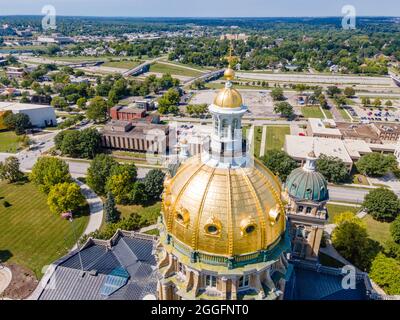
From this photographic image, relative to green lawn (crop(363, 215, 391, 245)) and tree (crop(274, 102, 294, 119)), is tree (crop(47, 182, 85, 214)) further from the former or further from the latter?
tree (crop(274, 102, 294, 119))

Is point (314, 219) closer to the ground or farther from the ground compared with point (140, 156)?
farther from the ground

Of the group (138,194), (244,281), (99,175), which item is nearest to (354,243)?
(244,281)

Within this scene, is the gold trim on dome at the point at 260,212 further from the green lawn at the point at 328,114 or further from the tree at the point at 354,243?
the green lawn at the point at 328,114

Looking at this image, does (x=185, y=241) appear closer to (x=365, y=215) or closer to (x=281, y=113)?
(x=365, y=215)

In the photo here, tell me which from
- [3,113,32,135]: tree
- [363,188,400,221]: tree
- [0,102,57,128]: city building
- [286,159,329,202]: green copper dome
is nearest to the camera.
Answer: [286,159,329,202]: green copper dome

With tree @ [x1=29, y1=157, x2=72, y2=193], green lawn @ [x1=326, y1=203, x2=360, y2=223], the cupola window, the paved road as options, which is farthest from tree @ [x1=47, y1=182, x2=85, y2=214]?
the paved road

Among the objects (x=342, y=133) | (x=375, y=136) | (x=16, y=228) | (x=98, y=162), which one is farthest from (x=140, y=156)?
(x=375, y=136)

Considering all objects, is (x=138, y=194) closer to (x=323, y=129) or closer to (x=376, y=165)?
(x=376, y=165)
